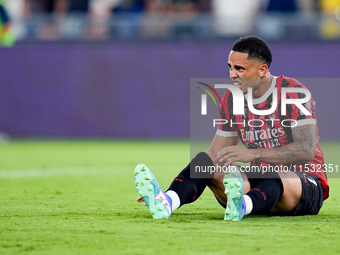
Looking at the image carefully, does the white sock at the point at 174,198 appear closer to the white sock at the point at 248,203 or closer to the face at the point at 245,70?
the white sock at the point at 248,203

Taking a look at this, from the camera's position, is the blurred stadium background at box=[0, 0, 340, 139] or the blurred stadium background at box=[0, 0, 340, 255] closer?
the blurred stadium background at box=[0, 0, 340, 255]

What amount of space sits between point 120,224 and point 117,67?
1033cm

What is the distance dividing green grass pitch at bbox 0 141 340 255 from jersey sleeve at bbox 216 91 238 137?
654 mm

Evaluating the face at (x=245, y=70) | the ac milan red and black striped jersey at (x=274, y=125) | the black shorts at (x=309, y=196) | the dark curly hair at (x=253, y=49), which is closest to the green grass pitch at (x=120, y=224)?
the black shorts at (x=309, y=196)

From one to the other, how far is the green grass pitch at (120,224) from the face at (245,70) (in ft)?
3.35

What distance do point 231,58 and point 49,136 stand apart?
34.4 ft

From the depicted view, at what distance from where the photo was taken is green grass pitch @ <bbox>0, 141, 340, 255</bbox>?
4.70 meters

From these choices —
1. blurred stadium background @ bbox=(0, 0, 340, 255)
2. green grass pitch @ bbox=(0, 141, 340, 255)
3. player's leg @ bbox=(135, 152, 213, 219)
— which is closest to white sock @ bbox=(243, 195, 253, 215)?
green grass pitch @ bbox=(0, 141, 340, 255)

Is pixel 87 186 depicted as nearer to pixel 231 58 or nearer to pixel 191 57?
pixel 231 58

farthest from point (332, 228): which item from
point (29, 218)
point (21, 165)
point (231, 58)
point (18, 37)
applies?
point (18, 37)

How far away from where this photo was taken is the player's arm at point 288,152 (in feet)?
18.7

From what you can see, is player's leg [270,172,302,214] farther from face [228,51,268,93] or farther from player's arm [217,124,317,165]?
face [228,51,268,93]

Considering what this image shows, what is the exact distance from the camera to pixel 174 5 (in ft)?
55.1

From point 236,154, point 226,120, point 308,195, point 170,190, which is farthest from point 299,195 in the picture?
point 170,190
